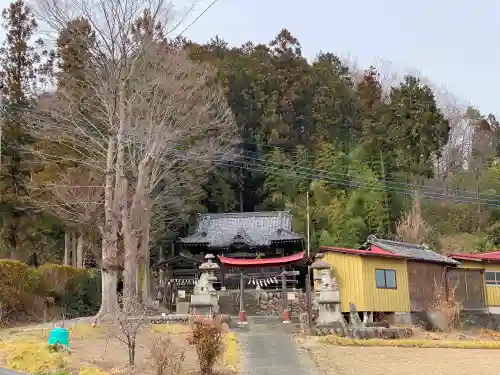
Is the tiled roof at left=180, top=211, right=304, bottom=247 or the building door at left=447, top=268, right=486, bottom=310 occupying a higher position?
the tiled roof at left=180, top=211, right=304, bottom=247

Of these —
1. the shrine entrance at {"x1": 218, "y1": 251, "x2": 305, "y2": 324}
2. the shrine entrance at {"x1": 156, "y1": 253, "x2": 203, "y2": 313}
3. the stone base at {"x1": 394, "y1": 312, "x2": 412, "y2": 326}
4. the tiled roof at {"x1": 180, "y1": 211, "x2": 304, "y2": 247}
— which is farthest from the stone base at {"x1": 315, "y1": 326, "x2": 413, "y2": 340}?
the tiled roof at {"x1": 180, "y1": 211, "x2": 304, "y2": 247}

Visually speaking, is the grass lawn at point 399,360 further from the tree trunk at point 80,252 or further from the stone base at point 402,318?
the tree trunk at point 80,252

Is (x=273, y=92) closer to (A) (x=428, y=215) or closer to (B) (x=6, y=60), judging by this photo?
(A) (x=428, y=215)

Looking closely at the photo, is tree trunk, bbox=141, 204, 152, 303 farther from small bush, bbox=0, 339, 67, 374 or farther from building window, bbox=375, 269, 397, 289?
small bush, bbox=0, 339, 67, 374

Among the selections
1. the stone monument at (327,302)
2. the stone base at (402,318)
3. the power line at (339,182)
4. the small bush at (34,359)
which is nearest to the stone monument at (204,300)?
the stone monument at (327,302)

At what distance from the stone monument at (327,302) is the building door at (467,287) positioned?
691 cm

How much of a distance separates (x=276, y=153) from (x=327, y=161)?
3466mm

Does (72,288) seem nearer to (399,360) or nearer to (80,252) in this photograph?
(80,252)

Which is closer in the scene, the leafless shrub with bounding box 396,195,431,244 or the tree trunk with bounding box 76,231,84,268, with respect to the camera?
the tree trunk with bounding box 76,231,84,268

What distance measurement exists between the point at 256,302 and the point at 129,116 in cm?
1100

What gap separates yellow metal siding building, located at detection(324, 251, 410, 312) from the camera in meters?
18.6

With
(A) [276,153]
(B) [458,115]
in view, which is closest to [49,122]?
(A) [276,153]

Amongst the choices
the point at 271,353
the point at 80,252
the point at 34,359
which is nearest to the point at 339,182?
the point at 80,252

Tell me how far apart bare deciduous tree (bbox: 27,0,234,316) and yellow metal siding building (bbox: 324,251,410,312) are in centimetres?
687
